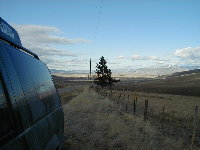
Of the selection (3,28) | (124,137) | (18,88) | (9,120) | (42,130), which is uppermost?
(3,28)

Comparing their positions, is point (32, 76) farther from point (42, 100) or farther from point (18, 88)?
point (18, 88)

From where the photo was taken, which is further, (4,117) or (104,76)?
(104,76)

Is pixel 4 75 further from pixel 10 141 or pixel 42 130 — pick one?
pixel 42 130

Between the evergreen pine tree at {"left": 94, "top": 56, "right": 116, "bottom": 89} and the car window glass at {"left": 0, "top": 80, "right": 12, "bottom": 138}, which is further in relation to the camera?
the evergreen pine tree at {"left": 94, "top": 56, "right": 116, "bottom": 89}

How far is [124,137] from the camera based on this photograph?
10.6m

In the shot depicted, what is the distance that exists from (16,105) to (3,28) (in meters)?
1.10

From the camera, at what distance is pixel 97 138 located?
1019cm

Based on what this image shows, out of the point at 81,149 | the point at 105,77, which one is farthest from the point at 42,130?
the point at 105,77

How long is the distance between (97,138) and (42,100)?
5807 mm

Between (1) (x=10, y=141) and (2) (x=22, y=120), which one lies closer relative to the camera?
(1) (x=10, y=141)

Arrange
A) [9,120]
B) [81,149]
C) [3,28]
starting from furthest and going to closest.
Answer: [81,149] → [3,28] → [9,120]

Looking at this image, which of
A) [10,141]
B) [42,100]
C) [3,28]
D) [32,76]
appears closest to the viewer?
[10,141]

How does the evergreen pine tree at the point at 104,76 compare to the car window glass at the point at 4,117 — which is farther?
the evergreen pine tree at the point at 104,76

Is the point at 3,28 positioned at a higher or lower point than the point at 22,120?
higher
